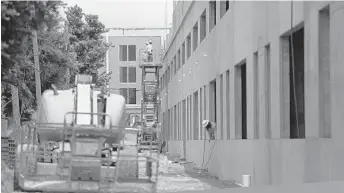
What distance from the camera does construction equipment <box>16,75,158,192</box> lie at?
11.4 metres

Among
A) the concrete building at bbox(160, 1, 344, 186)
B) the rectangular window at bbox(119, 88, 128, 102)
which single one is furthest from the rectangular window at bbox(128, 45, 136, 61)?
the concrete building at bbox(160, 1, 344, 186)

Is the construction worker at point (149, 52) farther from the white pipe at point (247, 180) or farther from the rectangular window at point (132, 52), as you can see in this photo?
the white pipe at point (247, 180)

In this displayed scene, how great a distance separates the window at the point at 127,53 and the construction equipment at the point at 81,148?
427 centimetres

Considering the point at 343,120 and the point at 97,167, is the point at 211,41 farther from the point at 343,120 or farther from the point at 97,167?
the point at 97,167

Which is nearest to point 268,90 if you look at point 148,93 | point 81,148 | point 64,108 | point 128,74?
point 148,93

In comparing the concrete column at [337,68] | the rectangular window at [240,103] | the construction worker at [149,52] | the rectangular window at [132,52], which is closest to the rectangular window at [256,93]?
the rectangular window at [240,103]

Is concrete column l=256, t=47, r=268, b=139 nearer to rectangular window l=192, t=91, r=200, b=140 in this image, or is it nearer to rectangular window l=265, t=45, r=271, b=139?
rectangular window l=265, t=45, r=271, b=139

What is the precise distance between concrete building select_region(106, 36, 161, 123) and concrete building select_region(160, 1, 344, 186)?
3.03 metres

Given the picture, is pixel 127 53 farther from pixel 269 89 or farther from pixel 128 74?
pixel 269 89

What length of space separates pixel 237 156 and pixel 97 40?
8.46 meters

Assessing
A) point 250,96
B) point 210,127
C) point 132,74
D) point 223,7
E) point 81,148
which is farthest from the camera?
point 210,127

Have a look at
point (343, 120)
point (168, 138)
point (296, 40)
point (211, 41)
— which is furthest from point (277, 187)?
point (168, 138)

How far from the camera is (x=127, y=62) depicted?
17344 millimetres

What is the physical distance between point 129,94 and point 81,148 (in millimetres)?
4223
